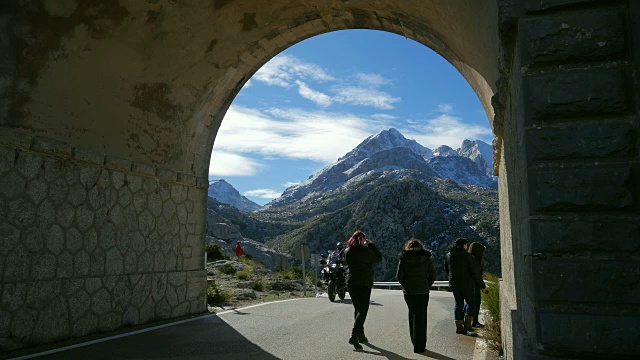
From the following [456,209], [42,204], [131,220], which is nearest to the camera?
[42,204]

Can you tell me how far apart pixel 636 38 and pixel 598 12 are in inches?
10.0

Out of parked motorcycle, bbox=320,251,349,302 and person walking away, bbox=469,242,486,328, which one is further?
parked motorcycle, bbox=320,251,349,302

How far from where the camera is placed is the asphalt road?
6.37 metres

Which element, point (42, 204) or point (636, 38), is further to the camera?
point (42, 204)

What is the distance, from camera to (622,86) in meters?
2.74

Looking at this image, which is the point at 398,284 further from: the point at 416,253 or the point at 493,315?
the point at 416,253

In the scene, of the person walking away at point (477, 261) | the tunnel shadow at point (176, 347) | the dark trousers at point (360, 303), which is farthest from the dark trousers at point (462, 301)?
the tunnel shadow at point (176, 347)

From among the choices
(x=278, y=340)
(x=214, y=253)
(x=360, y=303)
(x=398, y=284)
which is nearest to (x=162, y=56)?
(x=278, y=340)

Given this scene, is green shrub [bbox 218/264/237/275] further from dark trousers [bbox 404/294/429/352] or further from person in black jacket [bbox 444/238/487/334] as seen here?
dark trousers [bbox 404/294/429/352]

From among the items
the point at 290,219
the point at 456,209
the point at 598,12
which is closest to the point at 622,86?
the point at 598,12

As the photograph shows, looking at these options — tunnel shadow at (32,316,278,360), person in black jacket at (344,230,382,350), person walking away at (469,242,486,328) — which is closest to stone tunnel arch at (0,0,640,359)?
tunnel shadow at (32,316,278,360)

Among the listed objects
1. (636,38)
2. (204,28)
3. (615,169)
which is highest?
(204,28)

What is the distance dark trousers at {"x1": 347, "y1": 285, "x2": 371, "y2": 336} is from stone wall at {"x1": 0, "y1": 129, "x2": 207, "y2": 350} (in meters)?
3.95

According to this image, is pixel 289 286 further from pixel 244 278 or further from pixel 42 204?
pixel 42 204
